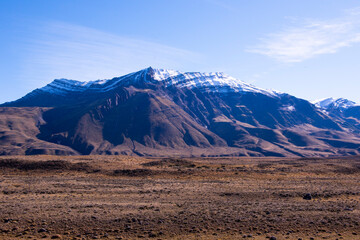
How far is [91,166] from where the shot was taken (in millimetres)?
51188

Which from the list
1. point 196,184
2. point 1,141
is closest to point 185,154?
point 1,141

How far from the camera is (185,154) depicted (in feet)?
611

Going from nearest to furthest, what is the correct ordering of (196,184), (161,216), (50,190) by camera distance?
(161,216) → (50,190) → (196,184)

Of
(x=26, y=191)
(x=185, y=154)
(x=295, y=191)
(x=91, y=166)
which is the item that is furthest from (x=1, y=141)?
(x=295, y=191)

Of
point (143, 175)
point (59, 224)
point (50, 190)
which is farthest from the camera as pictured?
point (143, 175)

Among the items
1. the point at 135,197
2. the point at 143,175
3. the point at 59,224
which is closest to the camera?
the point at 59,224

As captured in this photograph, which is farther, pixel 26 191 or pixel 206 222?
pixel 26 191

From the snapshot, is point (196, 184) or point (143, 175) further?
point (143, 175)

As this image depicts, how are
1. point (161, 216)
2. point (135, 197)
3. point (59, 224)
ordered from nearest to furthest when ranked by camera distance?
point (59, 224)
point (161, 216)
point (135, 197)

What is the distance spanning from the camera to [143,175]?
151ft

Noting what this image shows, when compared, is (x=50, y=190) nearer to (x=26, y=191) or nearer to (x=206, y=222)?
(x=26, y=191)

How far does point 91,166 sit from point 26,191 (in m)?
19.4

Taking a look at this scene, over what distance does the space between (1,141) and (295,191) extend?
184744 millimetres

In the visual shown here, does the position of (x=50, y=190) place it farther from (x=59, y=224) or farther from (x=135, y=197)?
(x=59, y=224)
